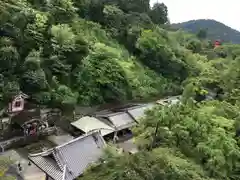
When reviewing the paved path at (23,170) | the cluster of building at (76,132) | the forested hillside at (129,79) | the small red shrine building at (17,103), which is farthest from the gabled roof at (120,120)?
the paved path at (23,170)

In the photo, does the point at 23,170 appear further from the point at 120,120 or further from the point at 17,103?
the point at 120,120

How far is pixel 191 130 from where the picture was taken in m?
20.0

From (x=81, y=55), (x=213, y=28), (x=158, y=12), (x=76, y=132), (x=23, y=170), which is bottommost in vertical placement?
(x=23, y=170)

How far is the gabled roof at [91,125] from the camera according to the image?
25.9 m

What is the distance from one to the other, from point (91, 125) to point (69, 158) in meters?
8.29

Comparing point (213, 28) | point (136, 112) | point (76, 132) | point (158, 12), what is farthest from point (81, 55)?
point (213, 28)

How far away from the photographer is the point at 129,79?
33156 millimetres

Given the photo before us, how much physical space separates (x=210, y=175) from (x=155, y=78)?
21.1m

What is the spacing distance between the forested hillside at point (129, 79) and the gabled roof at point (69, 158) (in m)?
1.29

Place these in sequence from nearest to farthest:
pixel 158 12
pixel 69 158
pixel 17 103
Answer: pixel 69 158 < pixel 17 103 < pixel 158 12

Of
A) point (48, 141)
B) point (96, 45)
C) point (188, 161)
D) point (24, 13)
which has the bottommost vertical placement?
point (48, 141)

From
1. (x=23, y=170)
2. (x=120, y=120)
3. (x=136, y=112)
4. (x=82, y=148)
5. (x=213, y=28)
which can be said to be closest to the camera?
(x=82, y=148)

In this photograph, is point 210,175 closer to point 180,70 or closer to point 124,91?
point 124,91

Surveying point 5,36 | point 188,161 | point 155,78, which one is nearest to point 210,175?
point 188,161
